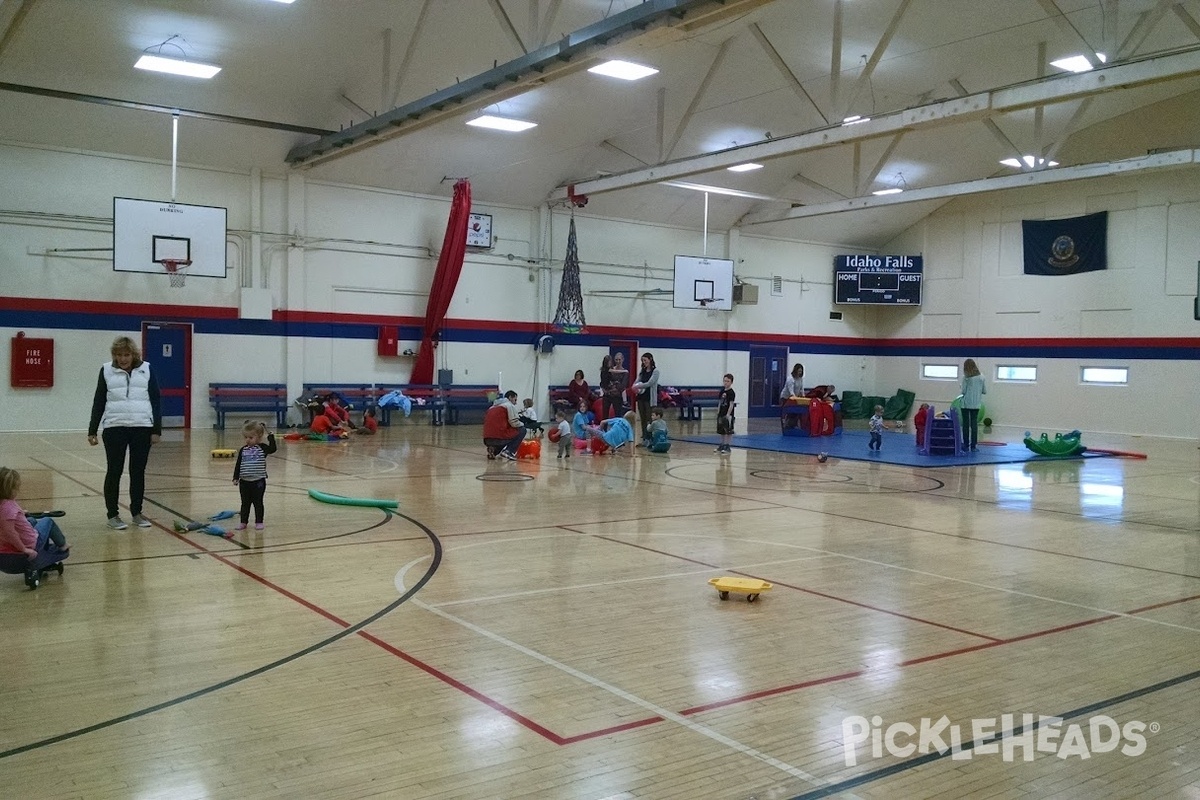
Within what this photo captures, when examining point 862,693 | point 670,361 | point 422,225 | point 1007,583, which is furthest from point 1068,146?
point 862,693

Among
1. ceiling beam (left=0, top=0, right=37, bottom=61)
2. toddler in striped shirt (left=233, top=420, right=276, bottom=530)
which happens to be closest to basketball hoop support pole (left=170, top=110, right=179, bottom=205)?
ceiling beam (left=0, top=0, right=37, bottom=61)

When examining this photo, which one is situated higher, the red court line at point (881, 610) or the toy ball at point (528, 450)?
the toy ball at point (528, 450)

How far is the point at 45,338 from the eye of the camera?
16.5m

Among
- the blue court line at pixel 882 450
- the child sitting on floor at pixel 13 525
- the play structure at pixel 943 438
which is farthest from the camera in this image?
the play structure at pixel 943 438

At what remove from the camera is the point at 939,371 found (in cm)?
2656

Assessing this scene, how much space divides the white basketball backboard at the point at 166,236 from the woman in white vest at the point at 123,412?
9.04 metres

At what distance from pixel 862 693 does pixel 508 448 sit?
32.1 ft

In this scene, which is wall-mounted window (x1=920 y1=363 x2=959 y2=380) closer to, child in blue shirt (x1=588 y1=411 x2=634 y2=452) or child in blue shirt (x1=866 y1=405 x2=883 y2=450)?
child in blue shirt (x1=866 y1=405 x2=883 y2=450)

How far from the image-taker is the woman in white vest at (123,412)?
23.9 ft

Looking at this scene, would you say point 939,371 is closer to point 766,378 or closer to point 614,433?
point 766,378

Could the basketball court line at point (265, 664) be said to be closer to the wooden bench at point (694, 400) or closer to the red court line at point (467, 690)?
the red court line at point (467, 690)

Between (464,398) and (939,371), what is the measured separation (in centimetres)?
1394

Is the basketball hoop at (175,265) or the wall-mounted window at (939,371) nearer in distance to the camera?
the basketball hoop at (175,265)

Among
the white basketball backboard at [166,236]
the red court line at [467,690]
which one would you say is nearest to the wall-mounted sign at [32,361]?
the white basketball backboard at [166,236]
